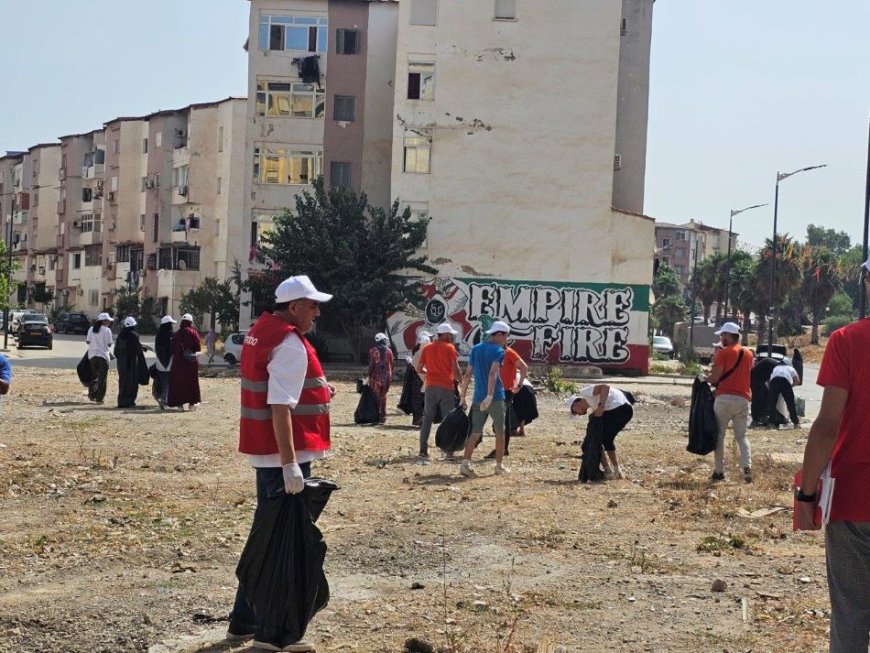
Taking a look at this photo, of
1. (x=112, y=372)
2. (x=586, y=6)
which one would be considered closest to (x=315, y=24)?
(x=586, y=6)

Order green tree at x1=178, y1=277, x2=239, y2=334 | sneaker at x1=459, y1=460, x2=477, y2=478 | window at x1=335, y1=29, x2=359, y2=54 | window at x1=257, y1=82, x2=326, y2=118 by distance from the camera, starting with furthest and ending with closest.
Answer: green tree at x1=178, y1=277, x2=239, y2=334 < window at x1=335, y1=29, x2=359, y2=54 < window at x1=257, y1=82, x2=326, y2=118 < sneaker at x1=459, y1=460, x2=477, y2=478

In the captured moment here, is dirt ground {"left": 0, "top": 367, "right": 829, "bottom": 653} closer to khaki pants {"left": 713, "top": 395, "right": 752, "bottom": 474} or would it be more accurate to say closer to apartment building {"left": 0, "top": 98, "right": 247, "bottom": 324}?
khaki pants {"left": 713, "top": 395, "right": 752, "bottom": 474}

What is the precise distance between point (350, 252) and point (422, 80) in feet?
28.0

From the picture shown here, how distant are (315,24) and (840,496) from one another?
49780 mm

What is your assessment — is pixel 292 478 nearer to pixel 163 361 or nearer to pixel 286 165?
pixel 163 361

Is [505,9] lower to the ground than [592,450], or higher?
higher

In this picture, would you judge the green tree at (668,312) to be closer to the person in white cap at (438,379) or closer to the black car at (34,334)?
→ the black car at (34,334)

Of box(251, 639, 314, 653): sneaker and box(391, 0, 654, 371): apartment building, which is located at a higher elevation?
box(391, 0, 654, 371): apartment building

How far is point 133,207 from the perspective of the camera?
3789 inches

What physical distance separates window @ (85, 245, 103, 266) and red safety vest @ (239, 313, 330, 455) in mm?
97141

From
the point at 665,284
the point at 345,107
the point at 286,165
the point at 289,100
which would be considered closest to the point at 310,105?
the point at 289,100

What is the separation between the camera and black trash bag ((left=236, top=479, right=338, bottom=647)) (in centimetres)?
650

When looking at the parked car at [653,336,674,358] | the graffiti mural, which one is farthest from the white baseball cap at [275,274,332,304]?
the parked car at [653,336,674,358]

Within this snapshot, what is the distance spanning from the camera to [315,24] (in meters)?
52.8
